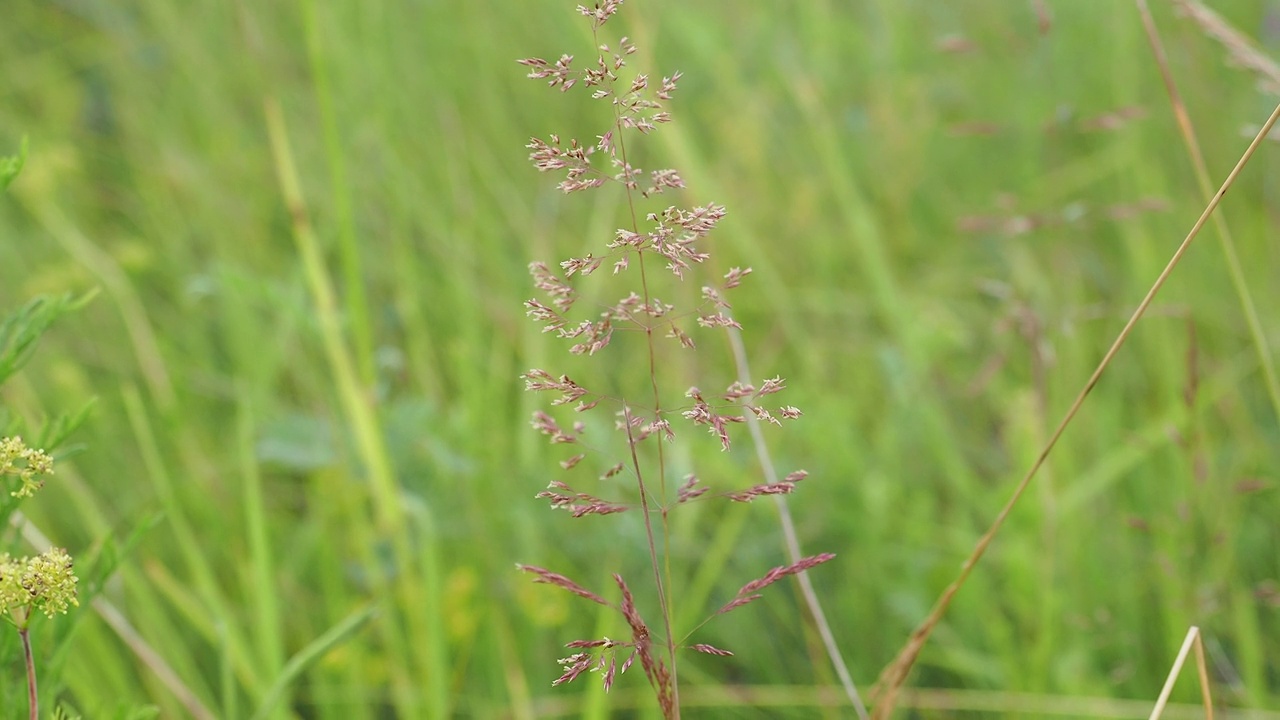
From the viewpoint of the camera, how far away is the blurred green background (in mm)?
1891

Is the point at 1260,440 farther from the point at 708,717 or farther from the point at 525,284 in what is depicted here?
the point at 525,284

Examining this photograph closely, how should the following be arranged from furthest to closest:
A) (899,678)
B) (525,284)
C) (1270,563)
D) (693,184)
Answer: (525,284)
(693,184)
(1270,563)
(899,678)

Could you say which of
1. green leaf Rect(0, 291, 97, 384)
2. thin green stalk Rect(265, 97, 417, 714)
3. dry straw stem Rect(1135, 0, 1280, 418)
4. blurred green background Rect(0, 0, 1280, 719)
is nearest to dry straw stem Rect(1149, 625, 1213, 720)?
dry straw stem Rect(1135, 0, 1280, 418)

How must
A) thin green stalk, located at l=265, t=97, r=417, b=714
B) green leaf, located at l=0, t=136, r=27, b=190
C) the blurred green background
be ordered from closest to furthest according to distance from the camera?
green leaf, located at l=0, t=136, r=27, b=190, thin green stalk, located at l=265, t=97, r=417, b=714, the blurred green background

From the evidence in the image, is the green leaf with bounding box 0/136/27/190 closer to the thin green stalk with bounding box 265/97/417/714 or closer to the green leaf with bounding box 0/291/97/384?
the green leaf with bounding box 0/291/97/384

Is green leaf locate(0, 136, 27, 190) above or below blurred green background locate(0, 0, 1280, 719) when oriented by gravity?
above

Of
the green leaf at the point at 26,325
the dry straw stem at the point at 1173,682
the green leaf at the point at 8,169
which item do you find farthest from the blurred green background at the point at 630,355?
the dry straw stem at the point at 1173,682

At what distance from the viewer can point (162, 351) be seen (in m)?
2.61

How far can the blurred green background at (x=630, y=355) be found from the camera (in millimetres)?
1891

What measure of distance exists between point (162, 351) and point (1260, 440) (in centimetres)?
245

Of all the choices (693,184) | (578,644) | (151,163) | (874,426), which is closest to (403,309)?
(693,184)

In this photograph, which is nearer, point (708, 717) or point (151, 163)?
point (708, 717)

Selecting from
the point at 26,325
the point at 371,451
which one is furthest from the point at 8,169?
the point at 371,451

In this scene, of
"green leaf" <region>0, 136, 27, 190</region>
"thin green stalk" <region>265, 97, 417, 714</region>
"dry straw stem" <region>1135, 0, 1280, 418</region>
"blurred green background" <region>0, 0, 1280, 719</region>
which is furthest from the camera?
"blurred green background" <region>0, 0, 1280, 719</region>
